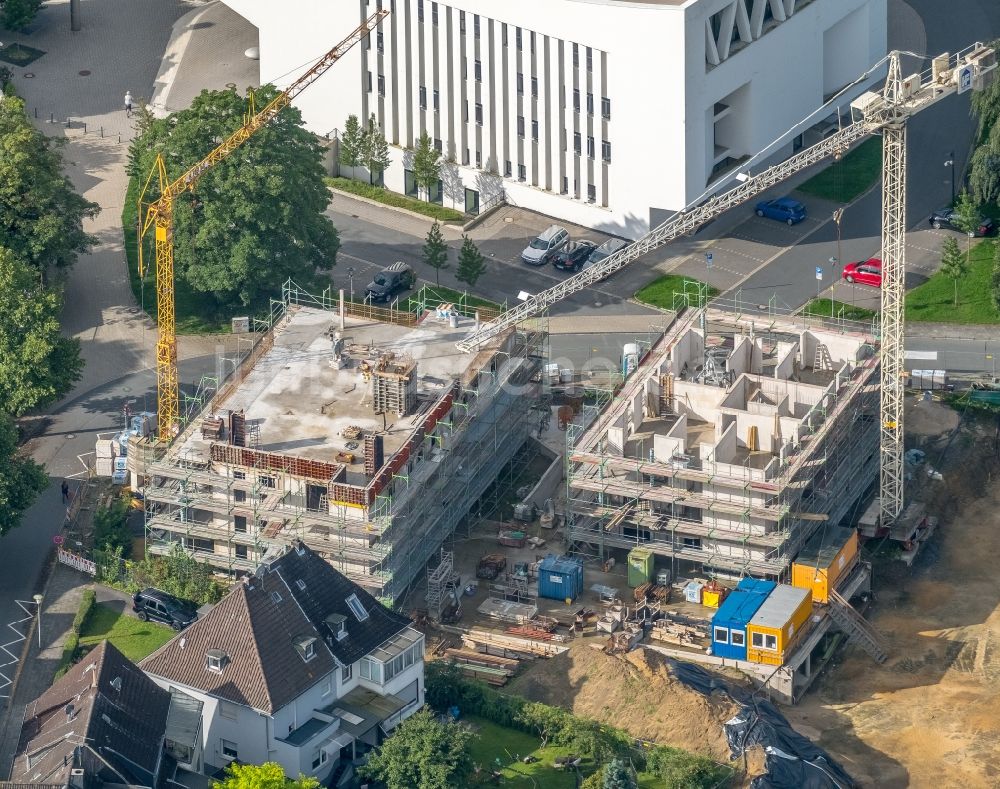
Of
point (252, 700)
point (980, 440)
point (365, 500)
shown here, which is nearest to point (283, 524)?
point (365, 500)

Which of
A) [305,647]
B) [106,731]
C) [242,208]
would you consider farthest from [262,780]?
[242,208]

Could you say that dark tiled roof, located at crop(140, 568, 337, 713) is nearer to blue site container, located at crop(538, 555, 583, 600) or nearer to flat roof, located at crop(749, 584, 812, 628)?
blue site container, located at crop(538, 555, 583, 600)

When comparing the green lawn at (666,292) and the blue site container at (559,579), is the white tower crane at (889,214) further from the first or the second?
the green lawn at (666,292)

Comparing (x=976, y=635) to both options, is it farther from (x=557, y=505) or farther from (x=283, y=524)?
(x=283, y=524)

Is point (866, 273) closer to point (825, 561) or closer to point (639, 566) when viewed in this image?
point (825, 561)

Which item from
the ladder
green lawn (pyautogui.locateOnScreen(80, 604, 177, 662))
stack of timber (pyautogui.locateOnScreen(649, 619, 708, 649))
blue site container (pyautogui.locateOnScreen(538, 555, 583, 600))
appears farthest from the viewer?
blue site container (pyautogui.locateOnScreen(538, 555, 583, 600))

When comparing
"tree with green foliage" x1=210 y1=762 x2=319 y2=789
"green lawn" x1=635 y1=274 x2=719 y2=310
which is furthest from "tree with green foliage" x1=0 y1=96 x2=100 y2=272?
"tree with green foliage" x1=210 y1=762 x2=319 y2=789
